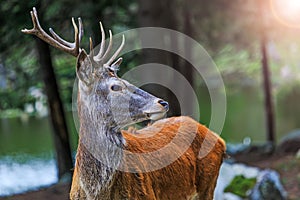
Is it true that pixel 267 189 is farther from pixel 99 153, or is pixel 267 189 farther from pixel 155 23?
pixel 99 153

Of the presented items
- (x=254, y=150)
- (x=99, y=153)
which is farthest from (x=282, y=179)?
(x=99, y=153)

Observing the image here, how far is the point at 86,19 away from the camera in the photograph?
8.18 metres

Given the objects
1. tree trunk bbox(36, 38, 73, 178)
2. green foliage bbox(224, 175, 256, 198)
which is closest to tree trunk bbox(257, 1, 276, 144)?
green foliage bbox(224, 175, 256, 198)

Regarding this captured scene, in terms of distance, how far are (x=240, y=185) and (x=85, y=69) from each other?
3.68 m

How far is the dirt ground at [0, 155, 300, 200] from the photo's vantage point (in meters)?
6.31

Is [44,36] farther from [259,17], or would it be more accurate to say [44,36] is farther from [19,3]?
[259,17]

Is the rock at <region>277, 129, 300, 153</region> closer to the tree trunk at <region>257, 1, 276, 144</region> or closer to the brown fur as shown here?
the tree trunk at <region>257, 1, 276, 144</region>

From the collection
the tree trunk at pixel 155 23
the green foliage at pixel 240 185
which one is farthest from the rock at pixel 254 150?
the green foliage at pixel 240 185

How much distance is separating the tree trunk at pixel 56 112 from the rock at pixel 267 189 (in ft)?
7.81

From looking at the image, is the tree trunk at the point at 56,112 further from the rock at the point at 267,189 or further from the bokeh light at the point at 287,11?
the bokeh light at the point at 287,11

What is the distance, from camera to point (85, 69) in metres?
3.75

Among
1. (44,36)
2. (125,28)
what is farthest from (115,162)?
(125,28)

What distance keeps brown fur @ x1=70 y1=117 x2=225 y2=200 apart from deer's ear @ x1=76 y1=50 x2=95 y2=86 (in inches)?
19.7

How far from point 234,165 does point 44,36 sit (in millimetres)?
Answer: 4226
